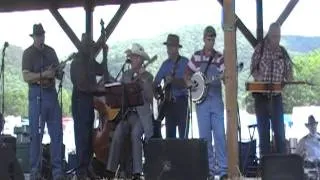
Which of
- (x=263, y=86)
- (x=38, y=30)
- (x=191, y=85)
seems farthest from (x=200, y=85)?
(x=38, y=30)

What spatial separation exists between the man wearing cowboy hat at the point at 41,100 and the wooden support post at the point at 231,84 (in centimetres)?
207

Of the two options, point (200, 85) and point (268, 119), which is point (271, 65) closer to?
point (268, 119)

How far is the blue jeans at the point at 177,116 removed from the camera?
8.09 meters

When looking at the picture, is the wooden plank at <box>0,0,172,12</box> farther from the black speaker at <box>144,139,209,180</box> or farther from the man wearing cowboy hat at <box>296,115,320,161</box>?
the black speaker at <box>144,139,209,180</box>

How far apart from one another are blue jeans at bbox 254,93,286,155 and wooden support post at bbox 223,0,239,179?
3.56ft

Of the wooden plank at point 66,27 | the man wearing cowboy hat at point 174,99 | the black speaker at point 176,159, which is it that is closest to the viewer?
the black speaker at point 176,159

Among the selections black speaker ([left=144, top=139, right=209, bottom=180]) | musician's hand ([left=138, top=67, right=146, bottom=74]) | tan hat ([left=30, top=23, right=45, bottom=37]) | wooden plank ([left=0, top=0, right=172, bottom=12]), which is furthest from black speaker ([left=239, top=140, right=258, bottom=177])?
wooden plank ([left=0, top=0, right=172, bottom=12])

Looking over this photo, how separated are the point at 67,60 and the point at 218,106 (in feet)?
6.12

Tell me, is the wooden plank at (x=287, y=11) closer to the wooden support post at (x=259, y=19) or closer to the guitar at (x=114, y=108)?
the wooden support post at (x=259, y=19)

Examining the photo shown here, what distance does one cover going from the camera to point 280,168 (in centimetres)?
599

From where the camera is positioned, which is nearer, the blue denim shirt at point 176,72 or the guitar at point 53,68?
the guitar at point 53,68

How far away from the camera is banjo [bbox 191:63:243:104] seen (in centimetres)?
717

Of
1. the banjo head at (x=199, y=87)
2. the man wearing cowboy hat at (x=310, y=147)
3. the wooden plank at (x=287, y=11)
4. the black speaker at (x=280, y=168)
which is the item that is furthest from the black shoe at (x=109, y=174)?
the wooden plank at (x=287, y=11)

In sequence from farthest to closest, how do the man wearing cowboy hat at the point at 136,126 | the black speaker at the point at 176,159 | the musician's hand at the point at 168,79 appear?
the musician's hand at the point at 168,79, the man wearing cowboy hat at the point at 136,126, the black speaker at the point at 176,159
